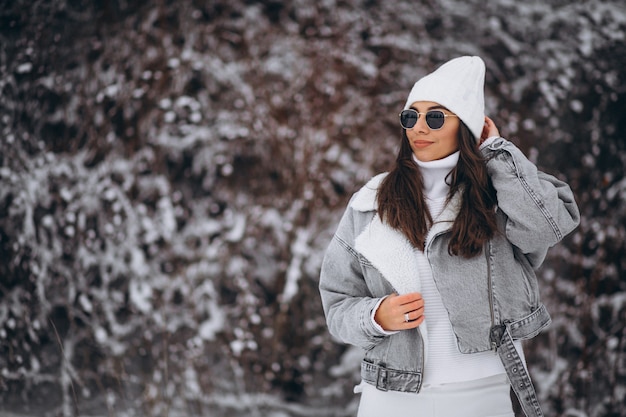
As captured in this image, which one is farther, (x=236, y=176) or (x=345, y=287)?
(x=236, y=176)

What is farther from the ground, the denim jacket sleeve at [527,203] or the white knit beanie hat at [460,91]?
the white knit beanie hat at [460,91]

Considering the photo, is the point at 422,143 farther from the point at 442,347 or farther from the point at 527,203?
the point at 442,347

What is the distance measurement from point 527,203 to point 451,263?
0.22 m

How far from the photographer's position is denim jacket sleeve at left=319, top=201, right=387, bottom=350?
1.26 meters

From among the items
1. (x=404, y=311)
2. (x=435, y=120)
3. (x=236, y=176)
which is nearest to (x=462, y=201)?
(x=435, y=120)

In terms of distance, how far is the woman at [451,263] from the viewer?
1202mm

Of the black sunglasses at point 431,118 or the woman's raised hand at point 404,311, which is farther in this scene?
the black sunglasses at point 431,118

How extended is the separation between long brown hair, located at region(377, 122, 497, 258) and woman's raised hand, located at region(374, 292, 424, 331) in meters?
0.16

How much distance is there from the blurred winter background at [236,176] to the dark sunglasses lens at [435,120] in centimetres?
147

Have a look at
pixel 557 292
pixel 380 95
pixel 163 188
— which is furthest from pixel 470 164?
pixel 163 188

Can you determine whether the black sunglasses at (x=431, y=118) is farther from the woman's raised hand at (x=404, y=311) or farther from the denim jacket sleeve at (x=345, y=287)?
the woman's raised hand at (x=404, y=311)

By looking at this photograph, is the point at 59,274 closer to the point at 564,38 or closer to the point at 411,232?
the point at 411,232

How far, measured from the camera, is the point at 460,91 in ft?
4.24

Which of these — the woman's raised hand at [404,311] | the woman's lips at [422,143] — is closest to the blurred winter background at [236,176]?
the woman's lips at [422,143]
